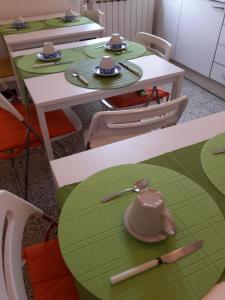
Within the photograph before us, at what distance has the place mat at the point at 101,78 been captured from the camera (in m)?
1.38

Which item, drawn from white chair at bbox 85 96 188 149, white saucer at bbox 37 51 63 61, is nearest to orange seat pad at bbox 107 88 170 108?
white saucer at bbox 37 51 63 61

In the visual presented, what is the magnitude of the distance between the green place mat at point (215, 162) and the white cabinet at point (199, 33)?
194cm

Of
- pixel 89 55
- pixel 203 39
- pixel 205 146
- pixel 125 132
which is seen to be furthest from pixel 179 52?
pixel 205 146

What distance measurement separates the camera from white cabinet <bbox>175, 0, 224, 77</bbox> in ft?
8.20

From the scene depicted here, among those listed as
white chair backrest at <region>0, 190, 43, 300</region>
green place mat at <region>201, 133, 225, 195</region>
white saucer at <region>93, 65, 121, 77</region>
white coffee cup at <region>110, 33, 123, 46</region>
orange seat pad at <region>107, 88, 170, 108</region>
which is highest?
white coffee cup at <region>110, 33, 123, 46</region>

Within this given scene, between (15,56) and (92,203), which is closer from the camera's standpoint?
(92,203)

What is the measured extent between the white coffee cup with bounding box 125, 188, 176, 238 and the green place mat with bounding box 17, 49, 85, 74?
3.68ft

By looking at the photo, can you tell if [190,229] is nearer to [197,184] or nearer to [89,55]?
[197,184]

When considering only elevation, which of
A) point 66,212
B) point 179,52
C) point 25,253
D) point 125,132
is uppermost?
point 66,212

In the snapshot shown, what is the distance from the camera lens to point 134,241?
25.2 inches

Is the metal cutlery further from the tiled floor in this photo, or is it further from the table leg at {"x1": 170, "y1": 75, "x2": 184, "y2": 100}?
the tiled floor

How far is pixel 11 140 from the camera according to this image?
1431mm

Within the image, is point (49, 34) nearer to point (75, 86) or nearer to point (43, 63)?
point (43, 63)

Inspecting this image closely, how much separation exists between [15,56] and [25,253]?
51.2 inches
